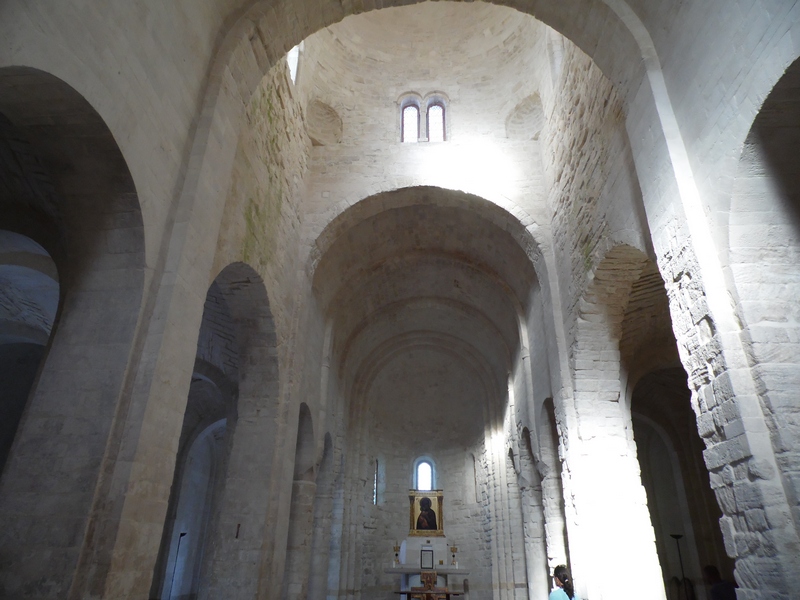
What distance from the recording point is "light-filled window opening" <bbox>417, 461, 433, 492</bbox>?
1853cm

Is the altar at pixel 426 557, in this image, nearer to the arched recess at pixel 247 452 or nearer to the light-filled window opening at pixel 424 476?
the light-filled window opening at pixel 424 476

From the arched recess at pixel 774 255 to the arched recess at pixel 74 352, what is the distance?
4.72m

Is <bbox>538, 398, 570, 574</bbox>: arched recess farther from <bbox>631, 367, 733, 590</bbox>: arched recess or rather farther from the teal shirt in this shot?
<bbox>631, 367, 733, 590</bbox>: arched recess

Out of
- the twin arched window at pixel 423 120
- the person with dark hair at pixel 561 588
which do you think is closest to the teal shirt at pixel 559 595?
the person with dark hair at pixel 561 588

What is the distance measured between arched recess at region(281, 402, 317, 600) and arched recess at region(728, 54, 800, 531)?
791 centimetres

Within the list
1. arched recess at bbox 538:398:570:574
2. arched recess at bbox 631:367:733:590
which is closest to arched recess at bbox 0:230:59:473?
arched recess at bbox 538:398:570:574

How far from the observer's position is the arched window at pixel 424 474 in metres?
18.5

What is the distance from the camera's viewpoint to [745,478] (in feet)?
12.6

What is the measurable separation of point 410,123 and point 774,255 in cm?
942

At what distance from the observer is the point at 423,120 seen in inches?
485

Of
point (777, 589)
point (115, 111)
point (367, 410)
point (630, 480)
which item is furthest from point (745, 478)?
point (367, 410)

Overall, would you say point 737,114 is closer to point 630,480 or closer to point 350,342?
point 630,480

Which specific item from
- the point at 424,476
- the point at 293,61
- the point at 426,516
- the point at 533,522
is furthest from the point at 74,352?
the point at 424,476

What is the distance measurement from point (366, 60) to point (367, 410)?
10427 millimetres
